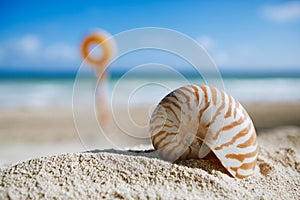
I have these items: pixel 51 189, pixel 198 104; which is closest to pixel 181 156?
pixel 198 104

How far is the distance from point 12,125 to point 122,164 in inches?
311

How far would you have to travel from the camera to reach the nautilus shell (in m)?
2.67

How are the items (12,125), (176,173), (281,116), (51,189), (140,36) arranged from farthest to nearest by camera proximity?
(281,116) → (12,125) → (140,36) → (176,173) → (51,189)

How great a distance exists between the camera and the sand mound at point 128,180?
230cm

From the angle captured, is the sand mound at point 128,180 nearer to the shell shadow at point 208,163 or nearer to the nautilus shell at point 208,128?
the shell shadow at point 208,163

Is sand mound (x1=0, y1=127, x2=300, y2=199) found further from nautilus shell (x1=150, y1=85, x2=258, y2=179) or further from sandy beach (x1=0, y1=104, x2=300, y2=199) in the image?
nautilus shell (x1=150, y1=85, x2=258, y2=179)

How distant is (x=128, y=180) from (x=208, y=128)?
799mm

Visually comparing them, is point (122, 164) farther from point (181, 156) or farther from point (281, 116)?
point (281, 116)

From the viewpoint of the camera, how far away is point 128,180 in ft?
8.02

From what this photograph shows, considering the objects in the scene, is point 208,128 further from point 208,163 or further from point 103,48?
point 103,48

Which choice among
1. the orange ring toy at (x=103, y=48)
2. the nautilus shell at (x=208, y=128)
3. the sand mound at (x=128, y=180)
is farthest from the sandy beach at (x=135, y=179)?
the orange ring toy at (x=103, y=48)

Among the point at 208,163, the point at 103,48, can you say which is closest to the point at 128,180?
the point at 208,163

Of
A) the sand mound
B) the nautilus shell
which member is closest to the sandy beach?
the sand mound

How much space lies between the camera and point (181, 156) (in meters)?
2.80
